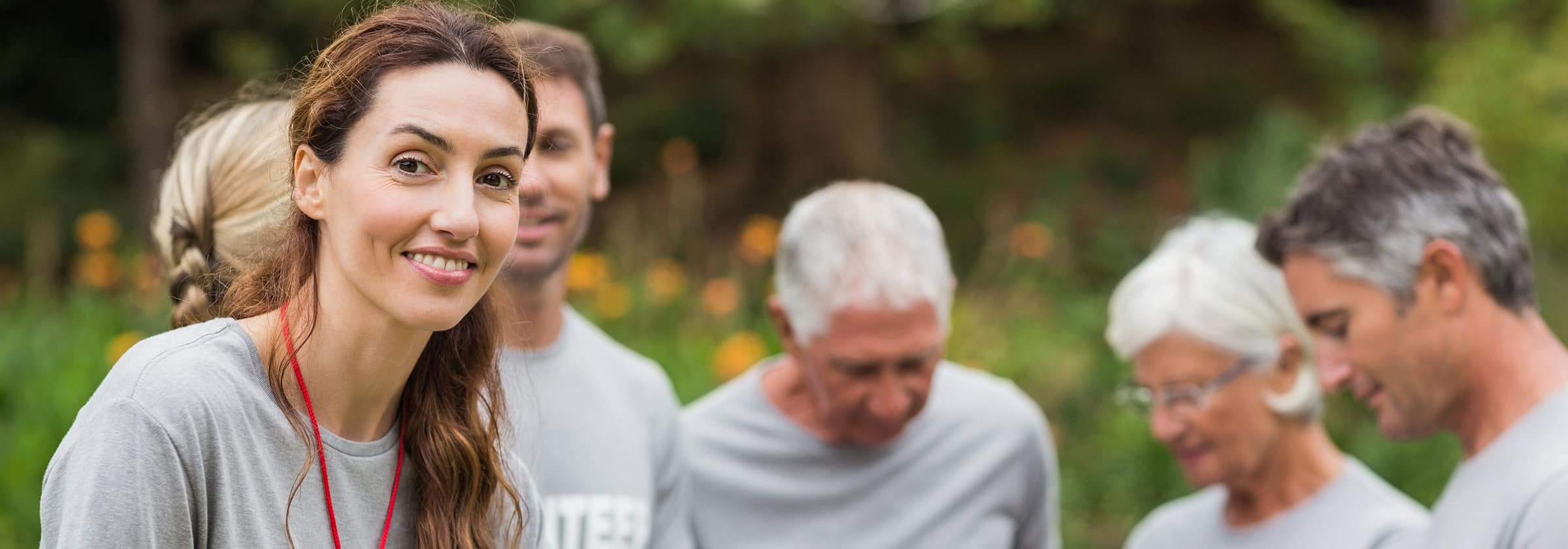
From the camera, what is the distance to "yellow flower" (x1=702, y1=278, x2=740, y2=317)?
6008mm

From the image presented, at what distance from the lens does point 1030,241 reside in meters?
7.45

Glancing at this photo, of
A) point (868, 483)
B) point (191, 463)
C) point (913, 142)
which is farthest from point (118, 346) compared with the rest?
→ point (913, 142)

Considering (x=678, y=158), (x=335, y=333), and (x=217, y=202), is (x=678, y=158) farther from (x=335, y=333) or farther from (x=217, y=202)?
(x=335, y=333)

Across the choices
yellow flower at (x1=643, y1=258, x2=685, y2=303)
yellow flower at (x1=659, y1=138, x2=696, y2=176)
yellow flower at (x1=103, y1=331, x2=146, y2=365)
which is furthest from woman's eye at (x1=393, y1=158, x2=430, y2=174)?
yellow flower at (x1=659, y1=138, x2=696, y2=176)

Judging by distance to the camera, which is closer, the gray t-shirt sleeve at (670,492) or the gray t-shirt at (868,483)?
the gray t-shirt sleeve at (670,492)

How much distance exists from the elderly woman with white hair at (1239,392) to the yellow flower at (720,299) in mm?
2633

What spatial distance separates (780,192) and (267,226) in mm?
10119

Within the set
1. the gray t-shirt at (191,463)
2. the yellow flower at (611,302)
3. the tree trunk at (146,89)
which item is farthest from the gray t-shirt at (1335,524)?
the tree trunk at (146,89)

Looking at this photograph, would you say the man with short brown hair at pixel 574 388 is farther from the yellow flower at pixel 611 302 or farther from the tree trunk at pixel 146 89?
the tree trunk at pixel 146 89

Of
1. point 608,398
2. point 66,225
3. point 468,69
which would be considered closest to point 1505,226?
point 608,398

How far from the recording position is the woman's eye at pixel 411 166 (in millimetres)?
1895

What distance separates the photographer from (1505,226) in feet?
9.29

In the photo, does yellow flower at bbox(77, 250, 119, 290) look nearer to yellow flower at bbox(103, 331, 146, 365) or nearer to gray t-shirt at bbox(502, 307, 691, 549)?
yellow flower at bbox(103, 331, 146, 365)

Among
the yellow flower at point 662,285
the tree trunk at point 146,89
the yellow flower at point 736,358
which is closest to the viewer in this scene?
the yellow flower at point 736,358
